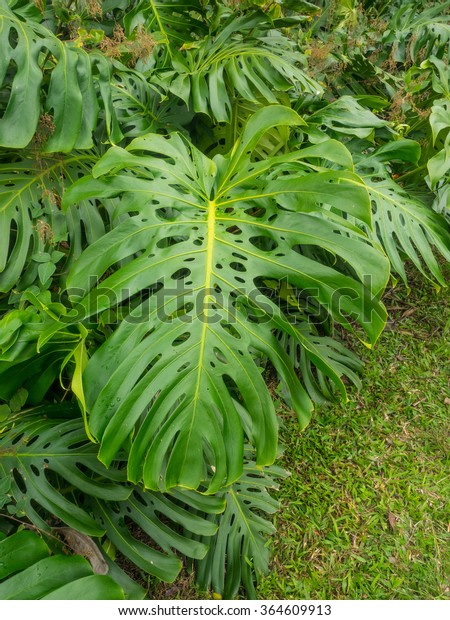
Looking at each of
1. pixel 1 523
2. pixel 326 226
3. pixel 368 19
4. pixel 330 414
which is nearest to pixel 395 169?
pixel 368 19

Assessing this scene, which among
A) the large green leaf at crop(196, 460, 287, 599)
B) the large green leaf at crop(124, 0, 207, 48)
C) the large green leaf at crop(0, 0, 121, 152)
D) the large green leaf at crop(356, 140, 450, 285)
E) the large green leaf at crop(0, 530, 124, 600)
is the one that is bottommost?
the large green leaf at crop(196, 460, 287, 599)

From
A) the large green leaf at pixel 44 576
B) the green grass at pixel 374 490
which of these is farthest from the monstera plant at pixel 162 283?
the green grass at pixel 374 490

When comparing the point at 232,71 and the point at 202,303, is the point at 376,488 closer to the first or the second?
the point at 202,303

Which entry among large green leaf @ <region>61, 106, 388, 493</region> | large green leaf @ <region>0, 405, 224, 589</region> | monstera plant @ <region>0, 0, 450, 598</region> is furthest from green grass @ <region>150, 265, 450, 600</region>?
large green leaf @ <region>61, 106, 388, 493</region>

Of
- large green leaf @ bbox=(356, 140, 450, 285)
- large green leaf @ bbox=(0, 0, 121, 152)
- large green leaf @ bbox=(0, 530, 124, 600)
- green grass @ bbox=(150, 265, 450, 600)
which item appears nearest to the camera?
large green leaf @ bbox=(0, 530, 124, 600)

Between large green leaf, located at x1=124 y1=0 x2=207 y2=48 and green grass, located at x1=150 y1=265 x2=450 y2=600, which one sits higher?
large green leaf, located at x1=124 y1=0 x2=207 y2=48

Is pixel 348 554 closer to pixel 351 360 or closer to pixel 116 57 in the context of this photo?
pixel 351 360

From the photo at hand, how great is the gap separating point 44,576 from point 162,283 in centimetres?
82

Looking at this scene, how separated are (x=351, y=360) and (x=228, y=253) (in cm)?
89

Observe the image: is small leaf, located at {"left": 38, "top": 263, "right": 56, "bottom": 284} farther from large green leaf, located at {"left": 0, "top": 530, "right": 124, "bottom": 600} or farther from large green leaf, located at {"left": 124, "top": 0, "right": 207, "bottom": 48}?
large green leaf, located at {"left": 124, "top": 0, "right": 207, "bottom": 48}

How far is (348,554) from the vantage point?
5.41 feet

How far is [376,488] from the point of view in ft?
5.90

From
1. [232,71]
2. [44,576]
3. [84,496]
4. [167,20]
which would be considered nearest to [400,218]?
[232,71]

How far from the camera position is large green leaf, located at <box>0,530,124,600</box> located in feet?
2.62
